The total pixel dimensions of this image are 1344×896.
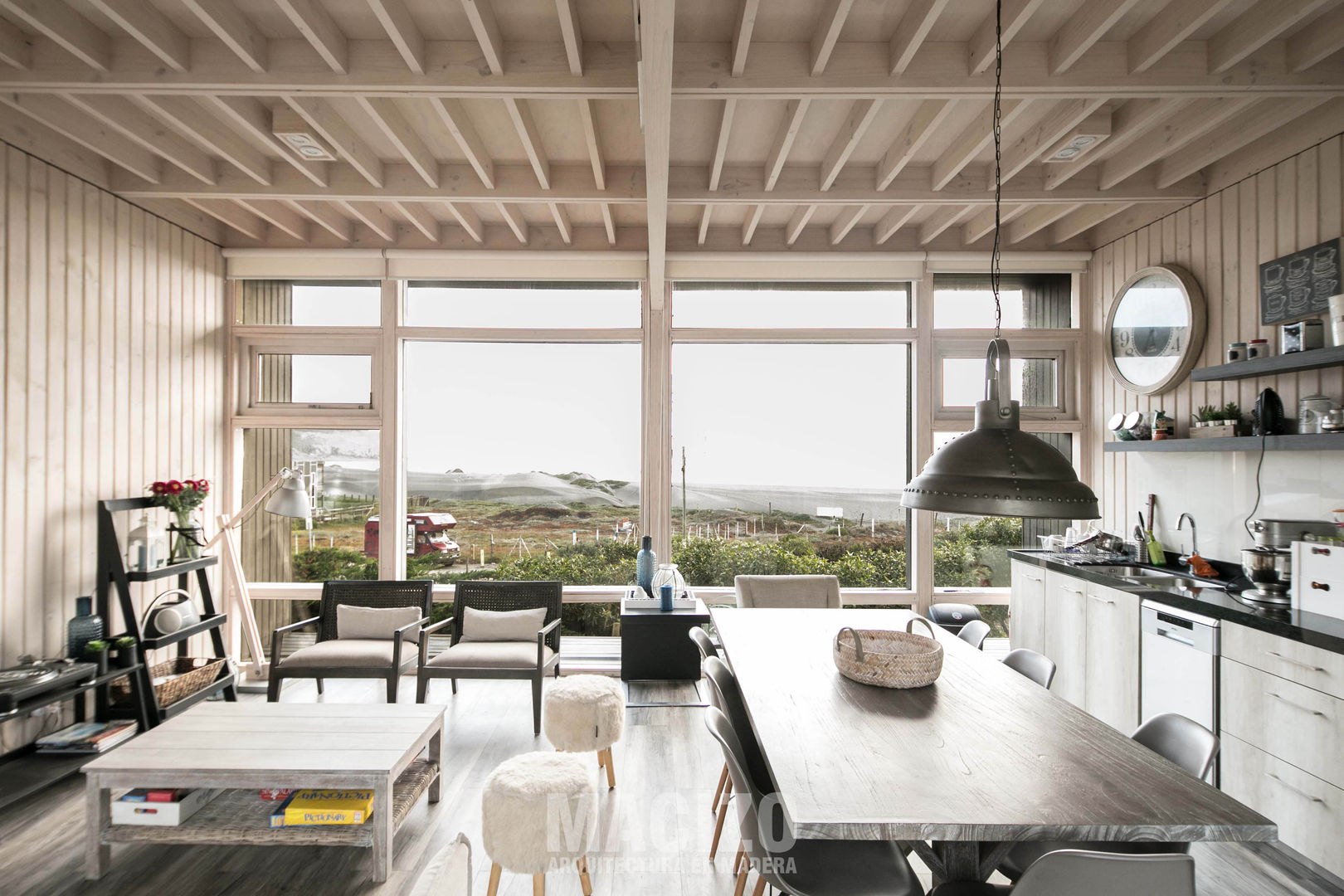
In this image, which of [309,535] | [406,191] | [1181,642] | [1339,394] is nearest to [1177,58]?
[1339,394]

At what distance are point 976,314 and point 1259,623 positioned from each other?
2.91 m

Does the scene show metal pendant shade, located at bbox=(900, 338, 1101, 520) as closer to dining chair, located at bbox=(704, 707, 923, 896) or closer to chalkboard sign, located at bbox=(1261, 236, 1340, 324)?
dining chair, located at bbox=(704, 707, 923, 896)

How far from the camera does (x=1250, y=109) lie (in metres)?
3.14

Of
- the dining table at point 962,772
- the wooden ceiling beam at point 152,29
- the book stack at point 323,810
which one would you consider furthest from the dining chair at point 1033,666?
the wooden ceiling beam at point 152,29

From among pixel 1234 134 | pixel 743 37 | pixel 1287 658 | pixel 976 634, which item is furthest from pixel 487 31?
pixel 1287 658

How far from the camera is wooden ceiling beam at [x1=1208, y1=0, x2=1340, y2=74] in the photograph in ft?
7.61

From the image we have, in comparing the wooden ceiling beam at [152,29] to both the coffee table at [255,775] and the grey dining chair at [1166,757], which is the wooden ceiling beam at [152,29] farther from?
the grey dining chair at [1166,757]

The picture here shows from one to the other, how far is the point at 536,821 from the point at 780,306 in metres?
3.92

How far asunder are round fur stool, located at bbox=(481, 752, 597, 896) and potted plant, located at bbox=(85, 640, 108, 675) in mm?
2548

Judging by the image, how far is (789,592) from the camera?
4488mm

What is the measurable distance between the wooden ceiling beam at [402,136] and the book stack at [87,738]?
130 inches

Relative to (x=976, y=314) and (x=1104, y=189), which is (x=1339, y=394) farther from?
(x=976, y=314)

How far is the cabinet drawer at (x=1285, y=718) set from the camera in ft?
7.97

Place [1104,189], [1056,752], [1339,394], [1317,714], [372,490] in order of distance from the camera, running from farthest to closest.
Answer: [372,490] < [1104,189] < [1339,394] < [1317,714] < [1056,752]
